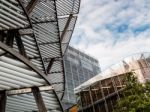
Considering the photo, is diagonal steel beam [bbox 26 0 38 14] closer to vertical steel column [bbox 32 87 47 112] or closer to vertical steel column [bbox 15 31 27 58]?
vertical steel column [bbox 15 31 27 58]

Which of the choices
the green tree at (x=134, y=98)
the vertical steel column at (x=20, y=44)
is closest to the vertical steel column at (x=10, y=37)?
the vertical steel column at (x=20, y=44)

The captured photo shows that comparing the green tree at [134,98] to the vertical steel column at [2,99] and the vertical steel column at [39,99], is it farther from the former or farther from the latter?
the vertical steel column at [2,99]

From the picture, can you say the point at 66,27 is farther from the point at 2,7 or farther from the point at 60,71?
the point at 2,7

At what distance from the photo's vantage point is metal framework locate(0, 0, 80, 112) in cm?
1024

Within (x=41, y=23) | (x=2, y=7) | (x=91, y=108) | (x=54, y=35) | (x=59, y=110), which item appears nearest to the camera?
(x=2, y=7)

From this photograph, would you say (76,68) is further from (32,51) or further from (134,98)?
(32,51)

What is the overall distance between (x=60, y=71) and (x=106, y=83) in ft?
30.3

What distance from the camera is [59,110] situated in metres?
17.6

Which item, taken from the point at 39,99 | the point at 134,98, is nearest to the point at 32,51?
the point at 39,99

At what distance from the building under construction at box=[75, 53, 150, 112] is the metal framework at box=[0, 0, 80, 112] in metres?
6.96

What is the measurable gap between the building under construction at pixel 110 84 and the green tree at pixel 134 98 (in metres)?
6.20

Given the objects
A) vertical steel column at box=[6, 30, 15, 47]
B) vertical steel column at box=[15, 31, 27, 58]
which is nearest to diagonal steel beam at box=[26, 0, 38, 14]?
vertical steel column at box=[15, 31, 27, 58]

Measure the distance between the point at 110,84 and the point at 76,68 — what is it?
268 ft

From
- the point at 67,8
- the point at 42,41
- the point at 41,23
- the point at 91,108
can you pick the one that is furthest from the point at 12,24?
the point at 91,108
